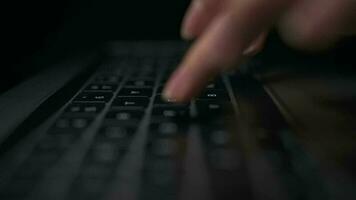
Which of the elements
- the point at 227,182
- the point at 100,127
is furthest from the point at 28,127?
the point at 227,182

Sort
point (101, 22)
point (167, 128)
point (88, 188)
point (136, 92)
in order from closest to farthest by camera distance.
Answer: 1. point (88, 188)
2. point (167, 128)
3. point (136, 92)
4. point (101, 22)

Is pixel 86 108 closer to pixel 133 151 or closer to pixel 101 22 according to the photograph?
pixel 133 151

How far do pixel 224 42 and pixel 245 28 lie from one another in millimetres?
14

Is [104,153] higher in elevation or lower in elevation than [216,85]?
lower

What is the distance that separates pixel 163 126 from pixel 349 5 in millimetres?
127

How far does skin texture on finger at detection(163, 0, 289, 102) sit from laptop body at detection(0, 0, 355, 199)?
1.2 inches

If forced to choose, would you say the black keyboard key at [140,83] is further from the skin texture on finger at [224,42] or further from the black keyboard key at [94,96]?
the skin texture on finger at [224,42]

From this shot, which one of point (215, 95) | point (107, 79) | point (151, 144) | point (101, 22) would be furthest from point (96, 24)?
point (151, 144)

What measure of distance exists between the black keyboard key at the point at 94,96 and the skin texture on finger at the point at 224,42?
0.38 feet

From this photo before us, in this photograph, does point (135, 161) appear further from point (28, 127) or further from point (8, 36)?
point (8, 36)

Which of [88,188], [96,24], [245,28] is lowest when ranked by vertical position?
[88,188]

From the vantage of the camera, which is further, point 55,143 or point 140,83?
point 140,83

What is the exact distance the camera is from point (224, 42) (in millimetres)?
310

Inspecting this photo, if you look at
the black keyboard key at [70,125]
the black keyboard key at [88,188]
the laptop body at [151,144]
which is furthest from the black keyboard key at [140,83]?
the black keyboard key at [88,188]
